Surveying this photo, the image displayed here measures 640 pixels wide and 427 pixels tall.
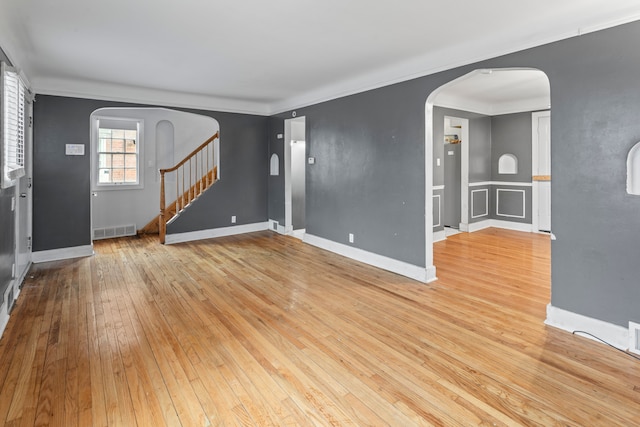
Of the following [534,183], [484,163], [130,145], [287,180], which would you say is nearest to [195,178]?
[130,145]

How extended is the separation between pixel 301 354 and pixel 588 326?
2.25 metres

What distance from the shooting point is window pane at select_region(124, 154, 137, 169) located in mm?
6922

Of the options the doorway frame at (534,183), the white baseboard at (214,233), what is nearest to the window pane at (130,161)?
the white baseboard at (214,233)

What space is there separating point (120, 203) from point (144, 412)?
595 cm

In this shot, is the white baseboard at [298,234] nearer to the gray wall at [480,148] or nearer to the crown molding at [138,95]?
the crown molding at [138,95]

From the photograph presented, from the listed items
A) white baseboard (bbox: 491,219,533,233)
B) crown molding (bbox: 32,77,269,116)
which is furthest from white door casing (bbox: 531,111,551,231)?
crown molding (bbox: 32,77,269,116)

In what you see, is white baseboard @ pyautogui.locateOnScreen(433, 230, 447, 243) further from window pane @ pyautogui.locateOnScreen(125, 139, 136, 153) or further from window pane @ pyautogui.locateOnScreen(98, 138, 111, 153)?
window pane @ pyautogui.locateOnScreen(98, 138, 111, 153)

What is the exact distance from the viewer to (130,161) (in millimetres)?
6977

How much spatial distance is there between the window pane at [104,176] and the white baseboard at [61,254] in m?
1.96

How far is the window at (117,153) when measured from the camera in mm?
6637

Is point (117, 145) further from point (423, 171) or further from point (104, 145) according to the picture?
point (423, 171)

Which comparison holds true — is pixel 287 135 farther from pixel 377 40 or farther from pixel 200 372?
pixel 200 372

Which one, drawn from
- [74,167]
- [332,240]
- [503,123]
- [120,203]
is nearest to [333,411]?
[332,240]

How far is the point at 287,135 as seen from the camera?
21.5 feet
